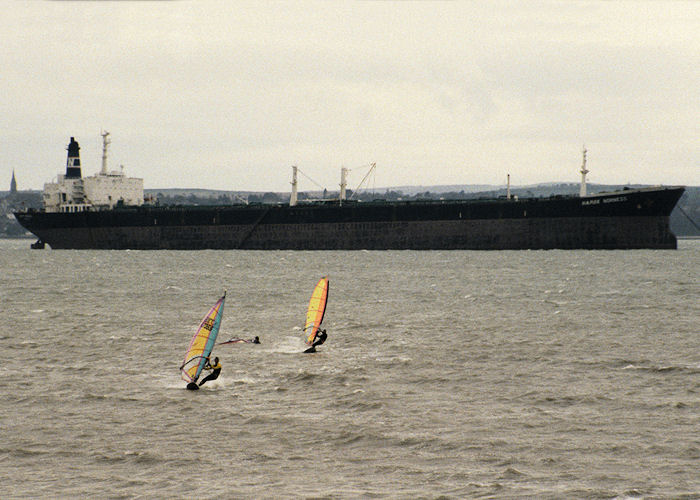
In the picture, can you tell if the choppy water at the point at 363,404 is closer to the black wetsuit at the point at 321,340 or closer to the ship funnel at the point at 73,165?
the black wetsuit at the point at 321,340

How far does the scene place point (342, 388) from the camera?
76.0ft

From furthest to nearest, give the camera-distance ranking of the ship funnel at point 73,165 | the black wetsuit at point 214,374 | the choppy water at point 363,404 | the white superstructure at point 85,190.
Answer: the ship funnel at point 73,165, the white superstructure at point 85,190, the black wetsuit at point 214,374, the choppy water at point 363,404

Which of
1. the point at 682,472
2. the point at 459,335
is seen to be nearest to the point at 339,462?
the point at 682,472

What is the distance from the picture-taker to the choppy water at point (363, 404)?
50.1 ft

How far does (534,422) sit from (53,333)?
74.2 ft

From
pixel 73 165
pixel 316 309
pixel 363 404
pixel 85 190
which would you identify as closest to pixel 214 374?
pixel 363 404

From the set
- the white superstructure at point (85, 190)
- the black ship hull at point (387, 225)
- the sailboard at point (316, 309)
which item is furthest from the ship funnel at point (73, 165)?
the sailboard at point (316, 309)

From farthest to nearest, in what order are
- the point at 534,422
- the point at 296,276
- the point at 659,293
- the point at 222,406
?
the point at 296,276
the point at 659,293
the point at 222,406
the point at 534,422

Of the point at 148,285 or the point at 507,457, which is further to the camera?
the point at 148,285

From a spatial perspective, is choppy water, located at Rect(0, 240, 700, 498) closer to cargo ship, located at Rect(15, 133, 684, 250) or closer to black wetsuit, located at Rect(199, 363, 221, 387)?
black wetsuit, located at Rect(199, 363, 221, 387)

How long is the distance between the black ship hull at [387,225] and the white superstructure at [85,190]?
545 cm

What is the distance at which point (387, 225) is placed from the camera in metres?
111

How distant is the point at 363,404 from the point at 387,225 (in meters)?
90.3

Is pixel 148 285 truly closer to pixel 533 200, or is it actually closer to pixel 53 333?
pixel 53 333
